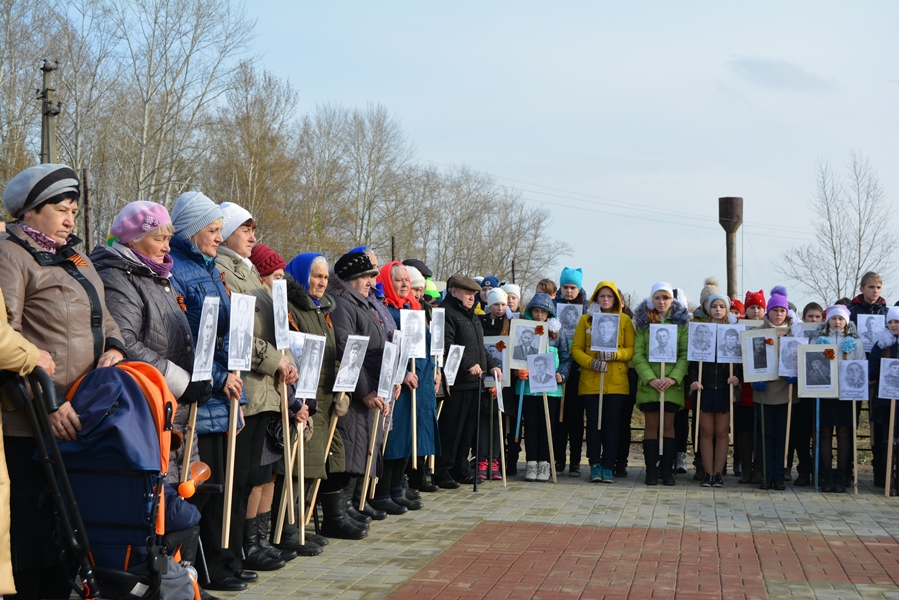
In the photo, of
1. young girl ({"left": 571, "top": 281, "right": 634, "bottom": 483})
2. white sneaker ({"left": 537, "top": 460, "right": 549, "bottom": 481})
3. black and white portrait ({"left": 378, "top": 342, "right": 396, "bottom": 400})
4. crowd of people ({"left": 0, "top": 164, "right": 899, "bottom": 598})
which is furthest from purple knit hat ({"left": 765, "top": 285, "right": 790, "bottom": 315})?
black and white portrait ({"left": 378, "top": 342, "right": 396, "bottom": 400})

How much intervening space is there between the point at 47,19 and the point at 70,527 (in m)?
37.7

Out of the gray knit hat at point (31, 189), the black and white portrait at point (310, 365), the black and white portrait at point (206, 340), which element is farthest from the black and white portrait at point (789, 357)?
the gray knit hat at point (31, 189)

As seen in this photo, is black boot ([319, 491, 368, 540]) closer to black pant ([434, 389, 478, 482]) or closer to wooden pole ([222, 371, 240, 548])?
wooden pole ([222, 371, 240, 548])

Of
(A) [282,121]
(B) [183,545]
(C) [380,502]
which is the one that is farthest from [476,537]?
(A) [282,121]

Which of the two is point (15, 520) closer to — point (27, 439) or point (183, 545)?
point (27, 439)

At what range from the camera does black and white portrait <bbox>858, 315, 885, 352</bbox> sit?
11641 millimetres

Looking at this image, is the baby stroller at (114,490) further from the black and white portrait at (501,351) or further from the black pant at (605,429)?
the black pant at (605,429)

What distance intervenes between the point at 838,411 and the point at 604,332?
275 cm

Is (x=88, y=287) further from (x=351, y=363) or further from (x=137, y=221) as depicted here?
(x=351, y=363)

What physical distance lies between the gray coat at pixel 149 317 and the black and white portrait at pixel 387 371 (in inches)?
115

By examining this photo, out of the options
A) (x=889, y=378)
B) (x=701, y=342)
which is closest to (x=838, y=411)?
(x=889, y=378)

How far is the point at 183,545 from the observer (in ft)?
16.0

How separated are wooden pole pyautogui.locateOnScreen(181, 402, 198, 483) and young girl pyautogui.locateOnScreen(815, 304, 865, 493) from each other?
7.95 metres

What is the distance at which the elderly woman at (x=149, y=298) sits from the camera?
5023 millimetres
